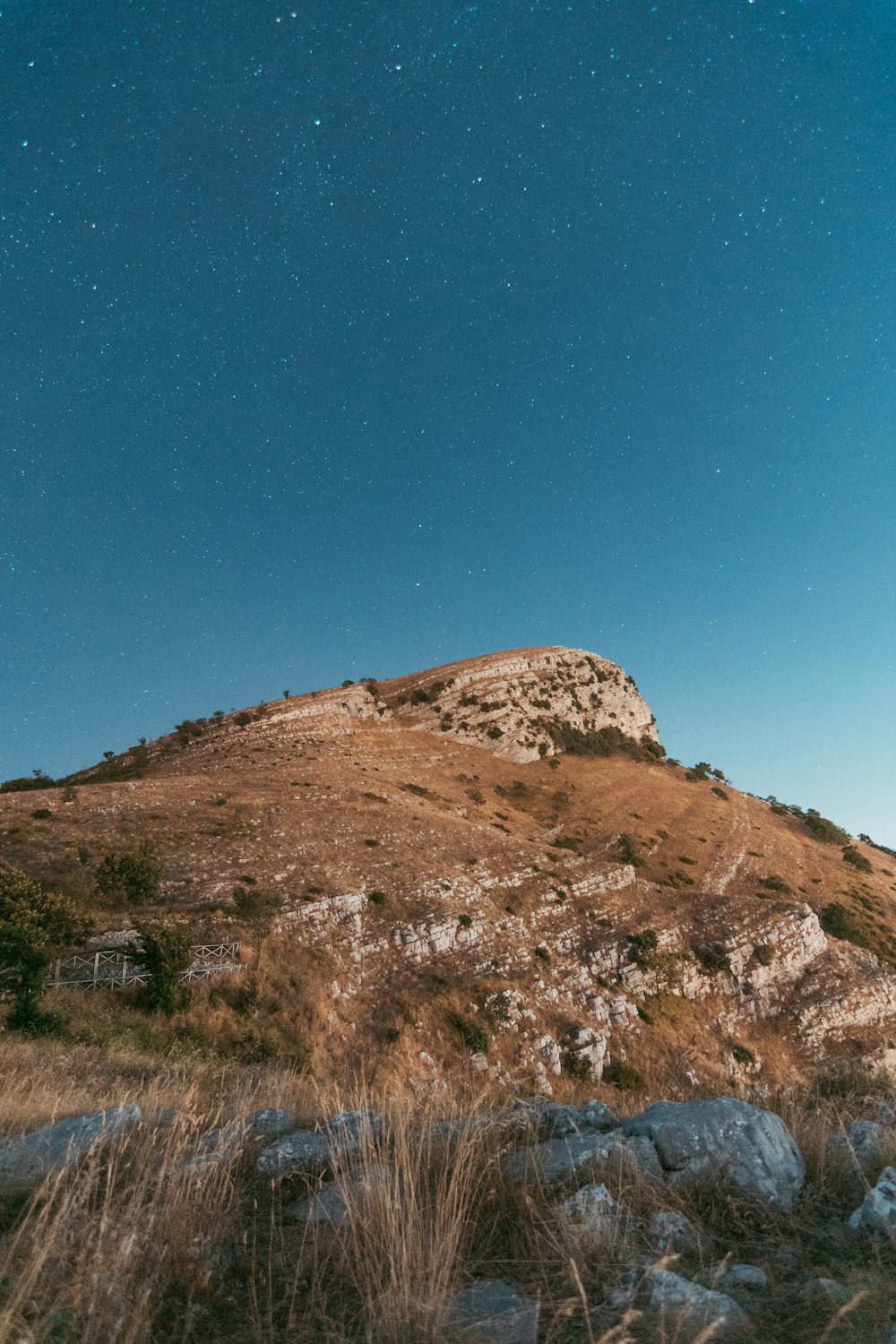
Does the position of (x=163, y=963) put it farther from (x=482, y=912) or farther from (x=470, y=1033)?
(x=482, y=912)

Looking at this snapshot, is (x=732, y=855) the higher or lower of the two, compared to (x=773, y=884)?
higher

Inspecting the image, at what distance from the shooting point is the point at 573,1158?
577cm

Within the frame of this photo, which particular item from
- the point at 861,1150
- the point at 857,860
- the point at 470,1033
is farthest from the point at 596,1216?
the point at 857,860

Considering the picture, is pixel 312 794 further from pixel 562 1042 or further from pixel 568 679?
pixel 568 679

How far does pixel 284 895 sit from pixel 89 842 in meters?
16.1

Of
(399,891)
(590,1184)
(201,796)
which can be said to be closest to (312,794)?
(201,796)

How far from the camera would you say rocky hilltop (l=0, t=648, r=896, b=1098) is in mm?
33938

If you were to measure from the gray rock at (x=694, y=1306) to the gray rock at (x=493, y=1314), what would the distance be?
31.3 inches

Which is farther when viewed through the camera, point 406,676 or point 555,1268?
point 406,676

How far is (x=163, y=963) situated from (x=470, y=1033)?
54.7 ft

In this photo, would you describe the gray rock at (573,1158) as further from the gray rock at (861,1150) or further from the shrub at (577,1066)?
the shrub at (577,1066)

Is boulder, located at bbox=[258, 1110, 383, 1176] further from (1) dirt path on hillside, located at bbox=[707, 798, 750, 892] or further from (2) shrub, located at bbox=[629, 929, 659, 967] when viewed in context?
(1) dirt path on hillside, located at bbox=[707, 798, 750, 892]

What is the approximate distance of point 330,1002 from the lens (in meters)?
32.6

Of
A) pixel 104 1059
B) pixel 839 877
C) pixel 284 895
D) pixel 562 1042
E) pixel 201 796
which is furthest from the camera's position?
pixel 839 877
